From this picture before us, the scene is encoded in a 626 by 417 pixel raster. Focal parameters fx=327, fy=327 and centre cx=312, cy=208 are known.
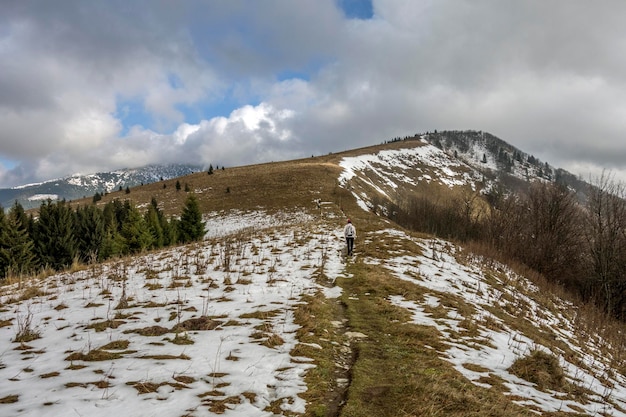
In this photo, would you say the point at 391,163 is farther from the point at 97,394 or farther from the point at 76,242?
the point at 97,394

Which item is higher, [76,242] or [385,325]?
[385,325]

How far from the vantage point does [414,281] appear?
13.2 meters

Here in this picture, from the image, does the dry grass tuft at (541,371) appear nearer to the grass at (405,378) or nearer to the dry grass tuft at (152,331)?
the grass at (405,378)

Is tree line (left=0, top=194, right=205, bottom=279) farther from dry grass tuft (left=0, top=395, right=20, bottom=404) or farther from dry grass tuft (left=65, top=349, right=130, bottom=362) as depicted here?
dry grass tuft (left=0, top=395, right=20, bottom=404)

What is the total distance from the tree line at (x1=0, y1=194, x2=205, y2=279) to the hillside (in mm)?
21525

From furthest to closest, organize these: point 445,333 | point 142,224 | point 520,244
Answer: point 142,224, point 520,244, point 445,333

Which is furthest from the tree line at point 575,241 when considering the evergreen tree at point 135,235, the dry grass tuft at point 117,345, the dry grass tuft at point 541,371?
the evergreen tree at point 135,235

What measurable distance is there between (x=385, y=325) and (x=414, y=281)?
213 inches

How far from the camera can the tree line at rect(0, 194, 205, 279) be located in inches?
1298

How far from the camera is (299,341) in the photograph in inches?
270

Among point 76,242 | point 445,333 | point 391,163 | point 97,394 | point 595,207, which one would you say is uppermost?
point 391,163

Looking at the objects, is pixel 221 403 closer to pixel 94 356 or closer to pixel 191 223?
pixel 94 356

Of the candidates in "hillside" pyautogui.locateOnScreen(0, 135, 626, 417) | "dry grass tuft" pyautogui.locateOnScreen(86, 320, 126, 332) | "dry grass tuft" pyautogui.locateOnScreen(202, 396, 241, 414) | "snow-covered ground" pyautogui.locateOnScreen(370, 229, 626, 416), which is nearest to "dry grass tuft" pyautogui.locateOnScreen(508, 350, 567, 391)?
"hillside" pyautogui.locateOnScreen(0, 135, 626, 417)

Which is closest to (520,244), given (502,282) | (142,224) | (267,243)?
(502,282)
